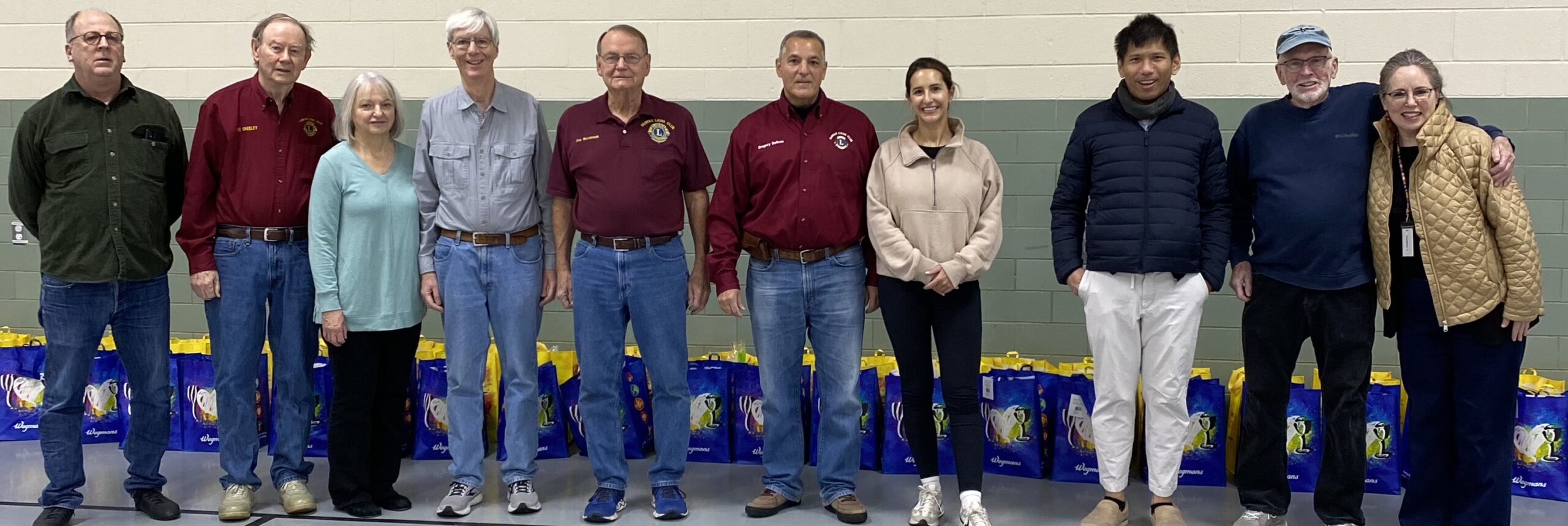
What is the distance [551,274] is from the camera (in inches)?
150

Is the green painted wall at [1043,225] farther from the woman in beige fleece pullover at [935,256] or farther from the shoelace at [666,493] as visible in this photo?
the shoelace at [666,493]

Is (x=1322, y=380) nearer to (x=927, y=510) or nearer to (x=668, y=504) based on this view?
(x=927, y=510)

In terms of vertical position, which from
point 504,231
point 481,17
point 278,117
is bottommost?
point 504,231

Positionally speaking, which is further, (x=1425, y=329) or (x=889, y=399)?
(x=889, y=399)

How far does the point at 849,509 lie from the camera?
375 cm

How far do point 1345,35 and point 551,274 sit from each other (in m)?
3.20

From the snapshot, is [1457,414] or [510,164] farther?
[510,164]

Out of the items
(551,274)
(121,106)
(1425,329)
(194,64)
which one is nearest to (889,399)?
(551,274)

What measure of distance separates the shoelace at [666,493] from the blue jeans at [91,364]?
167cm

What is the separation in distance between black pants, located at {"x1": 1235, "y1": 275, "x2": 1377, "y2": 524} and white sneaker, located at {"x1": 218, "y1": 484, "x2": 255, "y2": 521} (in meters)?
3.25

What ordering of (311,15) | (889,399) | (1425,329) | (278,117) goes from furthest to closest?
(311,15)
(889,399)
(278,117)
(1425,329)

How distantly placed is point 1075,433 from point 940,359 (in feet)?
2.73

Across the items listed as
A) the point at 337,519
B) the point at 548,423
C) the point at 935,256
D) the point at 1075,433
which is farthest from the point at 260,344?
the point at 1075,433

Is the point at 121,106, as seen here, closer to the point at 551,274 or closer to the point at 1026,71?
the point at 551,274
